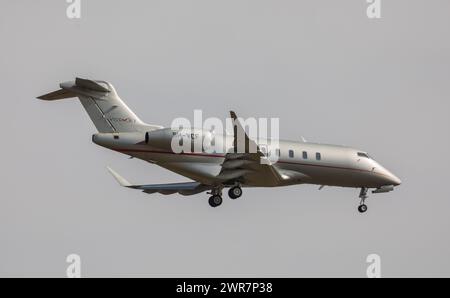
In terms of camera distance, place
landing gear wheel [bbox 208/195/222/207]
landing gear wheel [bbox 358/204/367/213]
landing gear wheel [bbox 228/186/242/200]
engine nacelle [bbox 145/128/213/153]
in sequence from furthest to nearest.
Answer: landing gear wheel [bbox 358/204/367/213]
landing gear wheel [bbox 208/195/222/207]
landing gear wheel [bbox 228/186/242/200]
engine nacelle [bbox 145/128/213/153]

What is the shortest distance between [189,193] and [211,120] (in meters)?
3.77

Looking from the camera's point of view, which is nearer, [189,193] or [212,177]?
[212,177]

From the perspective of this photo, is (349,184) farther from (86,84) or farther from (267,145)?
(86,84)

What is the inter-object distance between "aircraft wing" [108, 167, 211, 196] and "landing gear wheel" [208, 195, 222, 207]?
196 cm

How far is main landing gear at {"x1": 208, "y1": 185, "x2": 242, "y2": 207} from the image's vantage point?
42250mm

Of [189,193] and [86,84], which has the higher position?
[86,84]

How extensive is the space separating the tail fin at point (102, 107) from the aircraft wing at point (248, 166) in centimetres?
353

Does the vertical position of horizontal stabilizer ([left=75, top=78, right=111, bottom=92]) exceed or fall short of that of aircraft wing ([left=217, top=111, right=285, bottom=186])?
it exceeds it

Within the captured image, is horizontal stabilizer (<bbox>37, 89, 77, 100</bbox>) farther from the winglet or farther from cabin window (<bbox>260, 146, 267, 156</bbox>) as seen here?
cabin window (<bbox>260, 146, 267, 156</bbox>)

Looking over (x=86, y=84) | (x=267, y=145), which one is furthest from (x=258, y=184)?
(x=86, y=84)

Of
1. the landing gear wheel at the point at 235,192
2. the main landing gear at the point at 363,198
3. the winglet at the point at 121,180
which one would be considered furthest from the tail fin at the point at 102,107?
the main landing gear at the point at 363,198

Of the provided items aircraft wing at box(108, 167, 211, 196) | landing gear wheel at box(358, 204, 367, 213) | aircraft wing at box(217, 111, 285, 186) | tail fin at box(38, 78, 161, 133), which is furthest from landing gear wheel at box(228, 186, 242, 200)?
landing gear wheel at box(358, 204, 367, 213)

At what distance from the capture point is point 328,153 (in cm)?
4428

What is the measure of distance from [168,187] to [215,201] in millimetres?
3178
